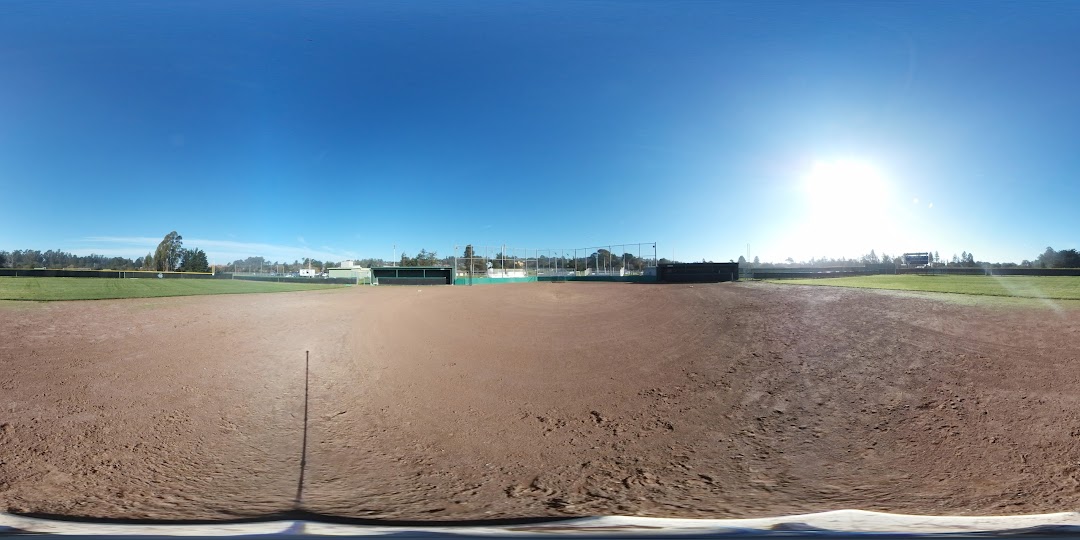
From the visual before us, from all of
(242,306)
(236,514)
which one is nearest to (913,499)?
(236,514)

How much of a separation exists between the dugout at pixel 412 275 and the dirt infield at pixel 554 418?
826 inches

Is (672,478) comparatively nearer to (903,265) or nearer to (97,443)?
(97,443)

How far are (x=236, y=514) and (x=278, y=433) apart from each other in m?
1.84

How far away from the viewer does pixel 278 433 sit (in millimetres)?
4062

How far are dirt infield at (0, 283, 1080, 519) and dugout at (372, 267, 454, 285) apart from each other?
2098 cm

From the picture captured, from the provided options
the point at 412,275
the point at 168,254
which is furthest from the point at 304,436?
the point at 412,275

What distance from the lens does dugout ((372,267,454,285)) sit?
29703mm

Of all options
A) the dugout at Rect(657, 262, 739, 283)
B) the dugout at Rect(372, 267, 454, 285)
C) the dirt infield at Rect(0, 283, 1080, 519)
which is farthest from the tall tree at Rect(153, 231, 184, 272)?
the dugout at Rect(657, 262, 739, 283)

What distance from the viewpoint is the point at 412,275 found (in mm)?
30516

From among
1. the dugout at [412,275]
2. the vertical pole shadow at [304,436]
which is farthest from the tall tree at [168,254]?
the dugout at [412,275]

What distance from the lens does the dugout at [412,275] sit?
2970 cm

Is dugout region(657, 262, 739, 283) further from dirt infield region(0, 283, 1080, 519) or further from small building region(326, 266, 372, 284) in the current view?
small building region(326, 266, 372, 284)

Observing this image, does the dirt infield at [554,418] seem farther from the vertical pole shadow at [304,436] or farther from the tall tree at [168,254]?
the tall tree at [168,254]

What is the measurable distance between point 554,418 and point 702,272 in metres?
22.1
